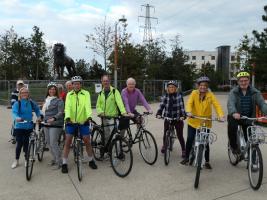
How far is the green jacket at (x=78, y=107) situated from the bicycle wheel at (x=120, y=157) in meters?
0.71

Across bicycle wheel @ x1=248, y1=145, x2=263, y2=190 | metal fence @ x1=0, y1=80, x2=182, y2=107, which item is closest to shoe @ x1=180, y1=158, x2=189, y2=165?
bicycle wheel @ x1=248, y1=145, x2=263, y2=190

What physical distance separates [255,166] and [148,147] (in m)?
2.23

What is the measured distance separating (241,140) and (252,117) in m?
0.46

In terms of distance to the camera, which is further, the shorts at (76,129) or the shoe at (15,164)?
the shoe at (15,164)

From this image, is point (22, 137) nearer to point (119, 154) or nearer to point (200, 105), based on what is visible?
point (119, 154)

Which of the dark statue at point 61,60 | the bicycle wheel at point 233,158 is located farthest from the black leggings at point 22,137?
the dark statue at point 61,60

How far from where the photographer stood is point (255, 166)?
215 inches

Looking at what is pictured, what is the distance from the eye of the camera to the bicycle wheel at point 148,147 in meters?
6.87

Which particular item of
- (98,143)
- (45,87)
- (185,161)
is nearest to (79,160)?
(98,143)

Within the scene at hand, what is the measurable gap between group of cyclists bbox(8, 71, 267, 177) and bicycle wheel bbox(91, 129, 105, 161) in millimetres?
209

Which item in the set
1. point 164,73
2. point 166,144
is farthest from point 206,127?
point 164,73

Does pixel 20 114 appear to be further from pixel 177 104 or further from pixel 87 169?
pixel 177 104

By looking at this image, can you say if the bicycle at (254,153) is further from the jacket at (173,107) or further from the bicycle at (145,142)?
the bicycle at (145,142)

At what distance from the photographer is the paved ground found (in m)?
5.23
